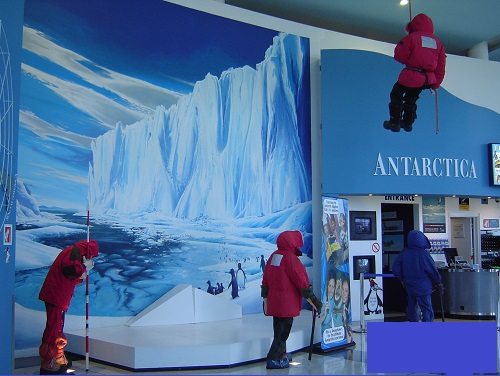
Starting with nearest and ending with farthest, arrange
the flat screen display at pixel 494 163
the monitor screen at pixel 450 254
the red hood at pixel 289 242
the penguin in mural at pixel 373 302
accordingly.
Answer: the red hood at pixel 289 242
the penguin in mural at pixel 373 302
the flat screen display at pixel 494 163
the monitor screen at pixel 450 254

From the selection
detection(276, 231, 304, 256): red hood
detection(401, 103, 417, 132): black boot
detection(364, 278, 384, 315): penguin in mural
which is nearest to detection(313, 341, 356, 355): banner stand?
detection(276, 231, 304, 256): red hood

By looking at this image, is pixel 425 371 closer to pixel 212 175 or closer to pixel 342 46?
pixel 212 175

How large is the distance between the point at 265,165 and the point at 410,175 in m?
2.70

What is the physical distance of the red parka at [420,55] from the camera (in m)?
6.15

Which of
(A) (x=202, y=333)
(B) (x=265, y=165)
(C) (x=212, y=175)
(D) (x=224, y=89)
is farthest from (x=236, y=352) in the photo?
(D) (x=224, y=89)

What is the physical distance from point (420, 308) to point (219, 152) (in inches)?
145

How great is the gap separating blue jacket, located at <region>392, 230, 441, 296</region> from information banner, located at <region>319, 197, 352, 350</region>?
0.83 m

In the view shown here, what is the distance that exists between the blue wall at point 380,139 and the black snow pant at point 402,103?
270 cm

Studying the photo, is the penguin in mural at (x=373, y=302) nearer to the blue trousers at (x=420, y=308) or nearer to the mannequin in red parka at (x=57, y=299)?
the blue trousers at (x=420, y=308)

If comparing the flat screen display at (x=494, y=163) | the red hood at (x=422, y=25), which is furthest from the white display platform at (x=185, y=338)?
the flat screen display at (x=494, y=163)

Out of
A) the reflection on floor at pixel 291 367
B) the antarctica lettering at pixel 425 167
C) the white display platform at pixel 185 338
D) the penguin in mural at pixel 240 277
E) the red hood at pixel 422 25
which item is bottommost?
the reflection on floor at pixel 291 367

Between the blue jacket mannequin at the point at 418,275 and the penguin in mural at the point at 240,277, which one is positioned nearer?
the blue jacket mannequin at the point at 418,275

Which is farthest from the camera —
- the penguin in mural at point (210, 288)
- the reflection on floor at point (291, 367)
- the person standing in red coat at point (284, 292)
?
the penguin in mural at point (210, 288)

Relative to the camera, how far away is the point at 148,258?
7.75 metres
